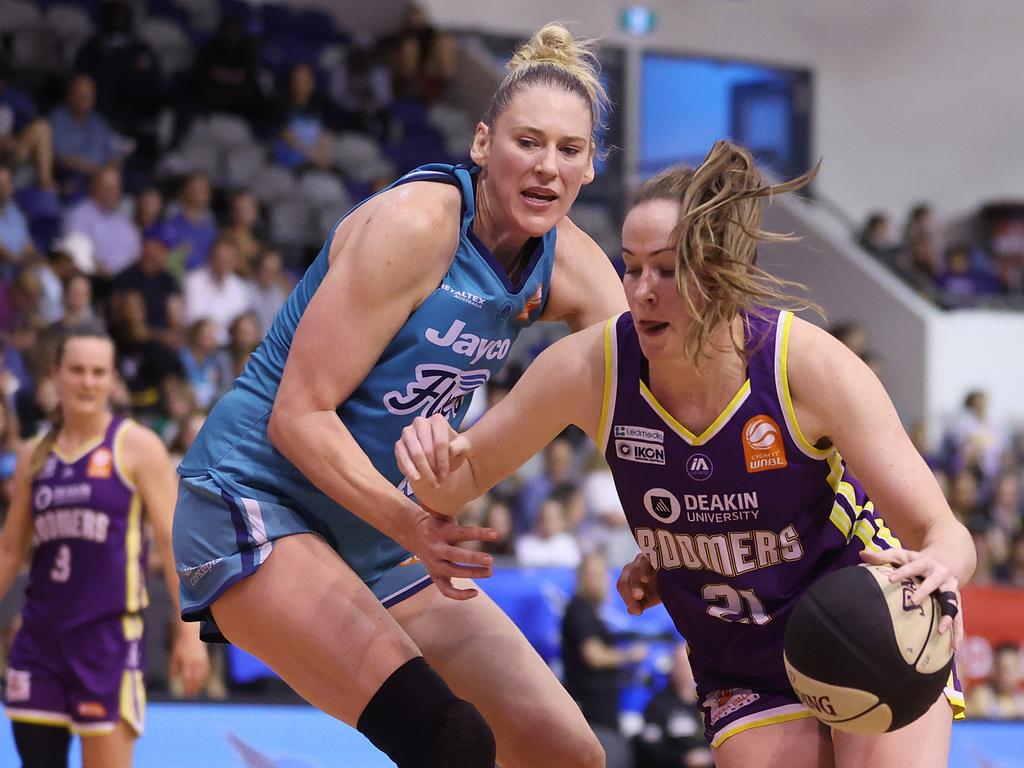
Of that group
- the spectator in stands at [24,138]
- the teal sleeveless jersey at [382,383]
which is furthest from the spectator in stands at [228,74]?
the teal sleeveless jersey at [382,383]

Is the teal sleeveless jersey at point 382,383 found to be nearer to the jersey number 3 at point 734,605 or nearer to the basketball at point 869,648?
the jersey number 3 at point 734,605

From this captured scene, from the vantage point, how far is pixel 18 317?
7918mm

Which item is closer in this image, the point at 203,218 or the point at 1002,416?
the point at 203,218

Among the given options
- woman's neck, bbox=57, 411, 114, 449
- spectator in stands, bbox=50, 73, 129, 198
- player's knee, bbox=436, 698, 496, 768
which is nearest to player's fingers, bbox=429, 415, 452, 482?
player's knee, bbox=436, 698, 496, 768

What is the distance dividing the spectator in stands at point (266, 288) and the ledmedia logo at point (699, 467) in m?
6.64

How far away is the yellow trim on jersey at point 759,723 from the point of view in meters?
2.90

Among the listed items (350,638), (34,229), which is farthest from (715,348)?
(34,229)

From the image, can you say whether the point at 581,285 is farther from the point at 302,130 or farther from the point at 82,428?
the point at 302,130

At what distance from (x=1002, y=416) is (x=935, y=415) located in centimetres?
70

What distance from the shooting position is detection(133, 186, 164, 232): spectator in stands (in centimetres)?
907

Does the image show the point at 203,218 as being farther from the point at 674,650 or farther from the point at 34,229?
the point at 674,650

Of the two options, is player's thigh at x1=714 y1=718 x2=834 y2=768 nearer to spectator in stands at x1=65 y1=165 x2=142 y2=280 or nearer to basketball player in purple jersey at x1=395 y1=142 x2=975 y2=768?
basketball player in purple jersey at x1=395 y1=142 x2=975 y2=768

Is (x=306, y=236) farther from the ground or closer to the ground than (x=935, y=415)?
farther from the ground

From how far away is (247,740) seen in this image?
5.69 metres
